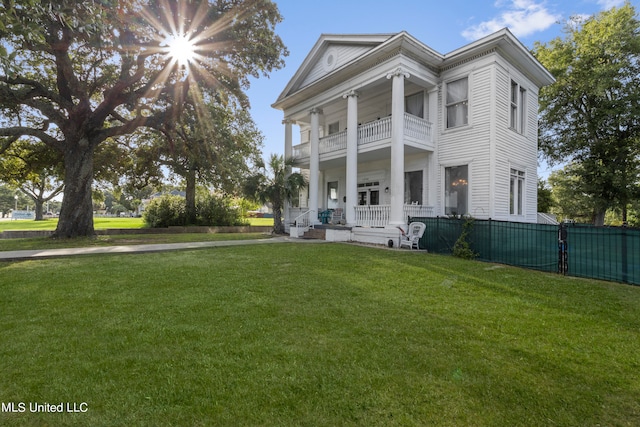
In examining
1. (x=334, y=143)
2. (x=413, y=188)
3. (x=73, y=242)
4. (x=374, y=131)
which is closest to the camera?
(x=73, y=242)

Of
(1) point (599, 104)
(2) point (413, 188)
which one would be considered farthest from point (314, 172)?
(1) point (599, 104)

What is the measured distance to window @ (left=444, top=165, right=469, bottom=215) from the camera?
12.5m

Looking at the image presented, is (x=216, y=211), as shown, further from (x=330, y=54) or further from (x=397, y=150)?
(x=397, y=150)

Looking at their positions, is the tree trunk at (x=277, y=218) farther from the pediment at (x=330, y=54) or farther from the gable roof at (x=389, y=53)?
the pediment at (x=330, y=54)

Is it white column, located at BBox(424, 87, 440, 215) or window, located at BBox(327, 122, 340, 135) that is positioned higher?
window, located at BBox(327, 122, 340, 135)

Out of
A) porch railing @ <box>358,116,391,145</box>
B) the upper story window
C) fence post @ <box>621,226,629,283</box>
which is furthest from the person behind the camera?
porch railing @ <box>358,116,391,145</box>

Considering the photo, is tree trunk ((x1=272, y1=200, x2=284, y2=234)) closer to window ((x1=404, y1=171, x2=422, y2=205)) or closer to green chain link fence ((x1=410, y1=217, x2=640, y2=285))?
window ((x1=404, y1=171, x2=422, y2=205))

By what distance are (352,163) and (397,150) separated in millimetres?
2352

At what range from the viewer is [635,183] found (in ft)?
55.7

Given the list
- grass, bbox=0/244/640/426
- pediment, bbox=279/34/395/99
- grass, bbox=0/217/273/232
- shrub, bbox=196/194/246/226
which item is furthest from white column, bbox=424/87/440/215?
grass, bbox=0/217/273/232

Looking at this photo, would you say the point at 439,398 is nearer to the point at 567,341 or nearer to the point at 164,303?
the point at 567,341

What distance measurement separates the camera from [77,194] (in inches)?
536

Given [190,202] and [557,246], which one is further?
[190,202]

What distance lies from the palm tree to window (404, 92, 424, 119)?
6.37m
